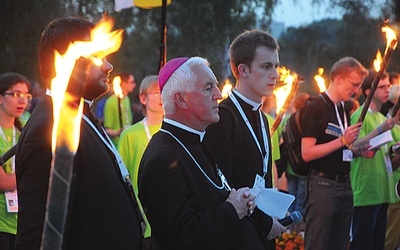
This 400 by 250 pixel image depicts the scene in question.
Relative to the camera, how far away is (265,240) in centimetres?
432

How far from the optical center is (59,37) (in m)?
3.38

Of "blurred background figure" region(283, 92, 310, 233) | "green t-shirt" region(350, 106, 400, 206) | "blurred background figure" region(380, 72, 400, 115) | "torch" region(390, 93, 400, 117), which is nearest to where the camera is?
"green t-shirt" region(350, 106, 400, 206)

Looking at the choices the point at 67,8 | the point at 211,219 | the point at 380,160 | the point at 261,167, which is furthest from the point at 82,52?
the point at 67,8

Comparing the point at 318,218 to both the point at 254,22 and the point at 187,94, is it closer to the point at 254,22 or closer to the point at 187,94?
the point at 187,94

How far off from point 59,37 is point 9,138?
9.68 feet

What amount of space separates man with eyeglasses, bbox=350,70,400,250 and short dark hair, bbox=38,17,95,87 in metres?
5.10

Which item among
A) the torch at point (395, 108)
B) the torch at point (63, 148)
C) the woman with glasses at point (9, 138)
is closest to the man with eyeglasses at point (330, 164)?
the torch at point (395, 108)

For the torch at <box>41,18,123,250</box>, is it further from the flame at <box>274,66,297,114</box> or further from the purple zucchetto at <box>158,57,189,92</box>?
the flame at <box>274,66,297,114</box>

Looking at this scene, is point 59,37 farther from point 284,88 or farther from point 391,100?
point 391,100

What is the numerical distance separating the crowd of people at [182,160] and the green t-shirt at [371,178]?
659mm

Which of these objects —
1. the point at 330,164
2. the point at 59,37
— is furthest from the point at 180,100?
the point at 330,164

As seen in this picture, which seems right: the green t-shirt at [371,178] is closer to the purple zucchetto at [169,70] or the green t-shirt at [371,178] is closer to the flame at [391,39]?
the flame at [391,39]

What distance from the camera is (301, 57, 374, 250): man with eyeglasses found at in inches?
287

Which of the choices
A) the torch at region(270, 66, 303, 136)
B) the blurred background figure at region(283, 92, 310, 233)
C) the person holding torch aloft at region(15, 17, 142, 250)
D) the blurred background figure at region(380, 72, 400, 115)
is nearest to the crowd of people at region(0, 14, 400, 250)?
the person holding torch aloft at region(15, 17, 142, 250)
